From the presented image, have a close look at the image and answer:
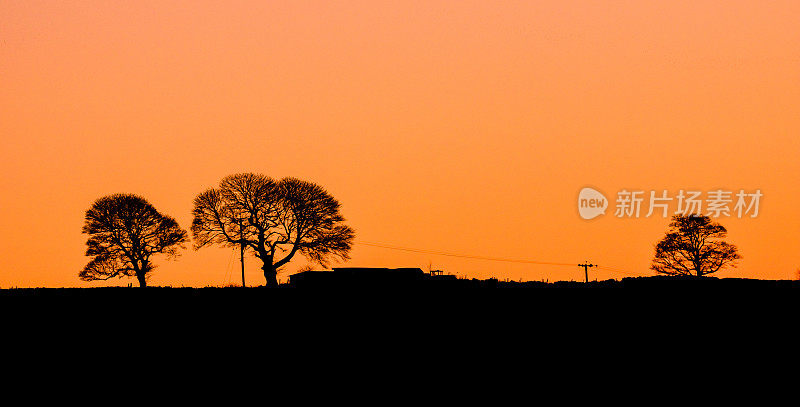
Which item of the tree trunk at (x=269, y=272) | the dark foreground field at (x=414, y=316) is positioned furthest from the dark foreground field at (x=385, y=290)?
the tree trunk at (x=269, y=272)

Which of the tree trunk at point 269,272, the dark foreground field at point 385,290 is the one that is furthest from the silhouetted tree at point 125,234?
the dark foreground field at point 385,290

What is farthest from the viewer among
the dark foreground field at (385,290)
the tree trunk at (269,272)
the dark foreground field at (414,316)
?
the tree trunk at (269,272)

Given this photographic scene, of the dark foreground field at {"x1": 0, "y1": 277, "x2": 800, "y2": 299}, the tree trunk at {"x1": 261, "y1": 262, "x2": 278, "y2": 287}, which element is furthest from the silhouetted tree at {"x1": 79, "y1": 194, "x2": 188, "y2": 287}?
the dark foreground field at {"x1": 0, "y1": 277, "x2": 800, "y2": 299}

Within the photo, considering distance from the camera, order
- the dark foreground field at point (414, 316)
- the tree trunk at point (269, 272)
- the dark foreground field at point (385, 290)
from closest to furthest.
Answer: the dark foreground field at point (414, 316), the dark foreground field at point (385, 290), the tree trunk at point (269, 272)

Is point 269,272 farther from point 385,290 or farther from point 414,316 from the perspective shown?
point 414,316

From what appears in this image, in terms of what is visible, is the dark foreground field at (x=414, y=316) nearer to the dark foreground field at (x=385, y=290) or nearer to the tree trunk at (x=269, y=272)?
the dark foreground field at (x=385, y=290)

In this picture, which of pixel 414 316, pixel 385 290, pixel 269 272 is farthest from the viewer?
pixel 269 272

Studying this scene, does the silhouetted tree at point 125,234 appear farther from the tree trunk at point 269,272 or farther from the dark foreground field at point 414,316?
the dark foreground field at point 414,316

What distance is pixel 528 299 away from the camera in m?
24.1

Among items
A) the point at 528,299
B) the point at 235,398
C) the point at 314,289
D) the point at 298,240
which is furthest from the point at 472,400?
the point at 298,240

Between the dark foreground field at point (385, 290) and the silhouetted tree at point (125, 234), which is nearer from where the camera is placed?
the dark foreground field at point (385, 290)

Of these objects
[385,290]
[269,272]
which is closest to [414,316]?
[385,290]

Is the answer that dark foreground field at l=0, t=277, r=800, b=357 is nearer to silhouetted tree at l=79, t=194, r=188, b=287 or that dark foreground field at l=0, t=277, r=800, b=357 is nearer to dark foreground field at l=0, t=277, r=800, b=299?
dark foreground field at l=0, t=277, r=800, b=299

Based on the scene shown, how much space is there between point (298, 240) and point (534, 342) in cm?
5487
